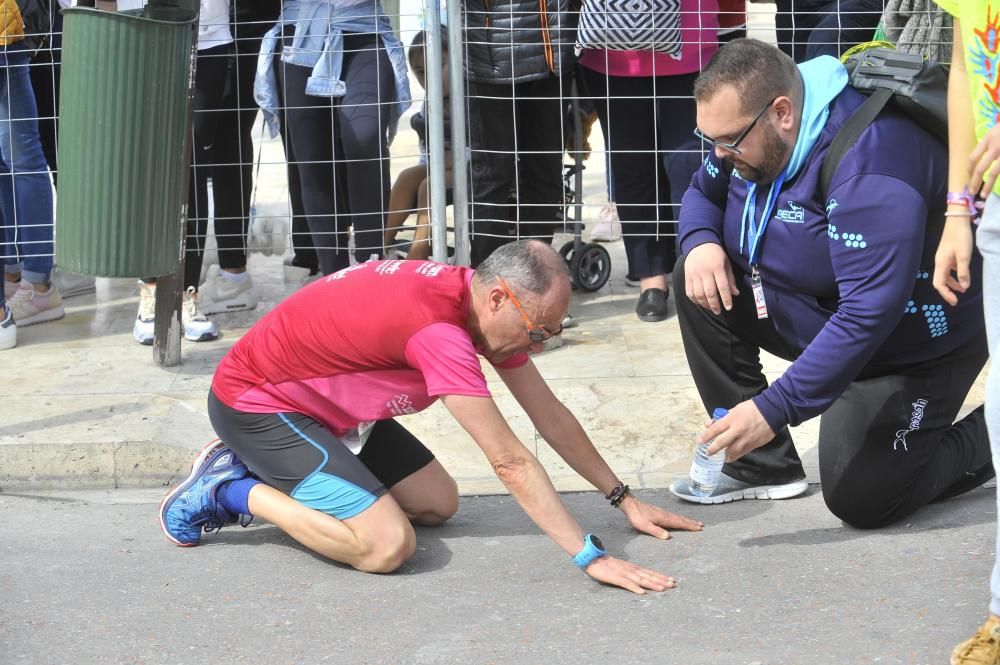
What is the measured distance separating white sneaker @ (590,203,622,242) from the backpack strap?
269cm

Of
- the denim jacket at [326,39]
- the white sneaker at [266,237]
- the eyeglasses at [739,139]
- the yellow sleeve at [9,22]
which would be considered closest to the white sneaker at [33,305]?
the white sneaker at [266,237]

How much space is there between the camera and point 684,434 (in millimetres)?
4648

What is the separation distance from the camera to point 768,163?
3637 millimetres

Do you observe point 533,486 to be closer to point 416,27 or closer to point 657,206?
point 657,206

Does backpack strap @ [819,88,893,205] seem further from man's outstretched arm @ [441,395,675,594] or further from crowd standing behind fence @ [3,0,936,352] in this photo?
crowd standing behind fence @ [3,0,936,352]

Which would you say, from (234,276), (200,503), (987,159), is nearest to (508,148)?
(234,276)

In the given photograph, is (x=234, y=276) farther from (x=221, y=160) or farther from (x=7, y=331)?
(x=7, y=331)

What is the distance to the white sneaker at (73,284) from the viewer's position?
21.1 feet

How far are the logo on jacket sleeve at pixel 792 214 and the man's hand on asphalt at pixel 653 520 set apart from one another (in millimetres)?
912

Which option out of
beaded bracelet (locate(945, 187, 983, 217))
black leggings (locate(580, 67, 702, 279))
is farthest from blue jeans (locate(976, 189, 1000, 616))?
black leggings (locate(580, 67, 702, 279))

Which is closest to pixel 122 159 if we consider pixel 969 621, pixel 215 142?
pixel 215 142

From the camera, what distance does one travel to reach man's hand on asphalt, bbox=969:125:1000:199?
280 centimetres

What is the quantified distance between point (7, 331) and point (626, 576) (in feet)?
10.6

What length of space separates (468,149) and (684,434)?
1.87m
